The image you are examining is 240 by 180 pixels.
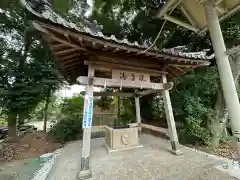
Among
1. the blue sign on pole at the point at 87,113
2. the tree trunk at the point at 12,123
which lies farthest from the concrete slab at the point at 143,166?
the tree trunk at the point at 12,123

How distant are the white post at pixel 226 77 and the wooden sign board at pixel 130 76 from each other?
210 centimetres

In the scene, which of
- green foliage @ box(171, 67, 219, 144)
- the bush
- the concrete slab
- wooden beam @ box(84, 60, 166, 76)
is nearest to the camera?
the concrete slab

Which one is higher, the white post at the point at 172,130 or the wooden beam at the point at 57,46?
the wooden beam at the point at 57,46

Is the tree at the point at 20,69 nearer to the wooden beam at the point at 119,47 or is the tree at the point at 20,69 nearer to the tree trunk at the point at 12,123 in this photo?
the tree trunk at the point at 12,123

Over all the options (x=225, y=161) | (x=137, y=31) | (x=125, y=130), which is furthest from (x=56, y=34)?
(x=137, y=31)

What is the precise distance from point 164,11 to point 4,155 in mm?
6715

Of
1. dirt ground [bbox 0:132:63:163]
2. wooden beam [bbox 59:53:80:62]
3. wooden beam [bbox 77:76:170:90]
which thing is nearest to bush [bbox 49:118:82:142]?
dirt ground [bbox 0:132:63:163]

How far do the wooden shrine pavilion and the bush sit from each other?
11.3ft

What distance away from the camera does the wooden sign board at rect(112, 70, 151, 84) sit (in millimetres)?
3518

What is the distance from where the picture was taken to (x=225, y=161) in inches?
129

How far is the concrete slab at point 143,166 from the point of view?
2.74 m

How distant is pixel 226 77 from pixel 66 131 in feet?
20.7

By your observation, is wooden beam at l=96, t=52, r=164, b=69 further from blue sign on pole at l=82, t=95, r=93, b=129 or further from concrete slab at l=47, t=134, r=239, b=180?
concrete slab at l=47, t=134, r=239, b=180

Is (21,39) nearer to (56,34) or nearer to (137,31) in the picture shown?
(137,31)
